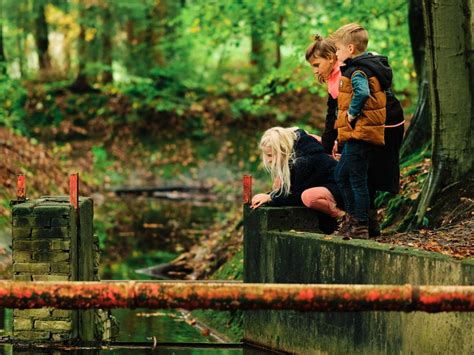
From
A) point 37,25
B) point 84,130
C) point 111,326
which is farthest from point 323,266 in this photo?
point 37,25

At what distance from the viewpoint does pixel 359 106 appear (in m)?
8.09

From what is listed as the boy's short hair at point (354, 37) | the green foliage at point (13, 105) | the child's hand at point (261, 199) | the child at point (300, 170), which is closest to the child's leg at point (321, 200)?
the child at point (300, 170)

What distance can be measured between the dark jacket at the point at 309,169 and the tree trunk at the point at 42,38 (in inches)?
910

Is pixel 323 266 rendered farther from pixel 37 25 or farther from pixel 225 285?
pixel 37 25

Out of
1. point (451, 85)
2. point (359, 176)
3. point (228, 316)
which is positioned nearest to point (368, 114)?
point (359, 176)

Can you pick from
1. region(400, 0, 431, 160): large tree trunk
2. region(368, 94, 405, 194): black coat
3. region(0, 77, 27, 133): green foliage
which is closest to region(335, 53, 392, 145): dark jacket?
region(368, 94, 405, 194): black coat

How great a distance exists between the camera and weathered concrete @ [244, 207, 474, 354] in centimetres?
663

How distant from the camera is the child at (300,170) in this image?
9.23 m

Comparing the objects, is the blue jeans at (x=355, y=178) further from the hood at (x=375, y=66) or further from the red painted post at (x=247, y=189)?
the red painted post at (x=247, y=189)

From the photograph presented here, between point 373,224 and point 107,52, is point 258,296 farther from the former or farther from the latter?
point 107,52

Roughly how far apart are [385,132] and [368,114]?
15.8 inches

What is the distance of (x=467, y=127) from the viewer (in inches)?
369

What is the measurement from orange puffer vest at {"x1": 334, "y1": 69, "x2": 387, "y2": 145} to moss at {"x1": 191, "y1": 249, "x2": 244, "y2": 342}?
3.16 meters

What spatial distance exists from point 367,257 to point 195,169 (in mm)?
20816
